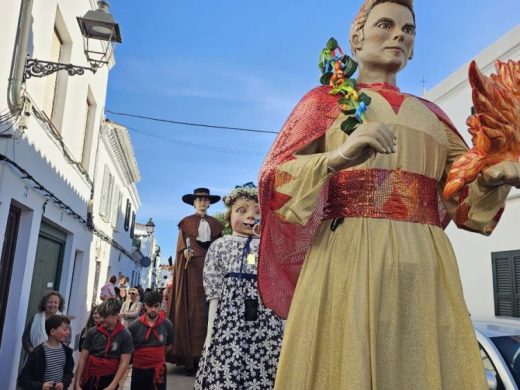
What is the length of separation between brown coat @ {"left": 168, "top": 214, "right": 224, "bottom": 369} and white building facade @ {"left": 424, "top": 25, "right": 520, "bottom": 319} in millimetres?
5390

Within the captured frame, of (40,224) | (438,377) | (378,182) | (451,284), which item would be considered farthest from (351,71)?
(40,224)

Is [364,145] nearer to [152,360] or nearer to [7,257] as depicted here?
[152,360]

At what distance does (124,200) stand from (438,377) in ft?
66.2

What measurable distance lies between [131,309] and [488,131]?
10.1 m

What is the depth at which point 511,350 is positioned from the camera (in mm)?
3709

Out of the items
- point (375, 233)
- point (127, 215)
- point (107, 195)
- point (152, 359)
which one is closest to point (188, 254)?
point (152, 359)

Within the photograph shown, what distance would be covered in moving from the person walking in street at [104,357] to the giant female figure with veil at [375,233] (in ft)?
11.1

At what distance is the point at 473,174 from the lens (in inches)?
63.0

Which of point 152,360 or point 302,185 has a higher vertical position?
point 302,185

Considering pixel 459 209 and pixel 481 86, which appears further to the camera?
pixel 459 209

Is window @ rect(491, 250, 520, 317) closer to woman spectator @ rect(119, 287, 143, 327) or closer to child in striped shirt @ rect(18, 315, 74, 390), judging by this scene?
woman spectator @ rect(119, 287, 143, 327)

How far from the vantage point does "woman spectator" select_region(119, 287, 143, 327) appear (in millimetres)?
10258

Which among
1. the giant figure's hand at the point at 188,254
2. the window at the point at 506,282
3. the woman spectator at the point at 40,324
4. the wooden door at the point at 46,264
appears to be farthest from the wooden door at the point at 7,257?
the window at the point at 506,282

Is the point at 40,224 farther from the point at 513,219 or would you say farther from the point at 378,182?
the point at 513,219
